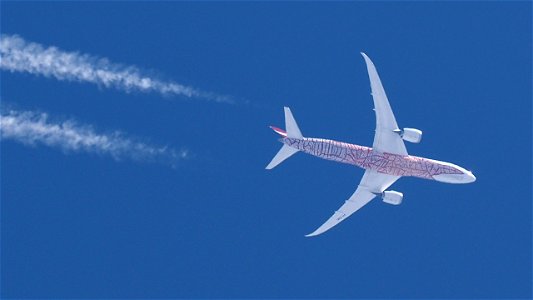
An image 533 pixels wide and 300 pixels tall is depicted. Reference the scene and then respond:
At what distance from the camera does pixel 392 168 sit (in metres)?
106

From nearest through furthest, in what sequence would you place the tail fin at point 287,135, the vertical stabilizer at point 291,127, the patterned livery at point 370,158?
the tail fin at point 287,135 < the vertical stabilizer at point 291,127 < the patterned livery at point 370,158

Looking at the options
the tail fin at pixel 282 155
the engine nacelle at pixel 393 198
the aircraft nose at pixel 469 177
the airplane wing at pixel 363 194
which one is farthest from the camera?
the aircraft nose at pixel 469 177

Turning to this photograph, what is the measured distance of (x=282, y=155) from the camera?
103875 mm

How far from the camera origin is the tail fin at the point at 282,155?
103438mm

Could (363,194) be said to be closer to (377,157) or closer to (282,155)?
(377,157)

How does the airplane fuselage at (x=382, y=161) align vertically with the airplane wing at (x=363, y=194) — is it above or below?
above

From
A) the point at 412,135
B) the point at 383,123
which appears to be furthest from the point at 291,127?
the point at 412,135

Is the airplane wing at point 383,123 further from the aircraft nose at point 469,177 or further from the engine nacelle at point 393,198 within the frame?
the aircraft nose at point 469,177

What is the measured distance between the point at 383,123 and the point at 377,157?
103 inches

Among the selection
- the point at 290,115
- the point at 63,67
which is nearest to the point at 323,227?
the point at 290,115

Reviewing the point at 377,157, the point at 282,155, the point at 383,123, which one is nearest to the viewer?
the point at 282,155

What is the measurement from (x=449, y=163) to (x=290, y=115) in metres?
12.6

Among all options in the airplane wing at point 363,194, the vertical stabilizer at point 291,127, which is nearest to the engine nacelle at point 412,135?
the airplane wing at point 363,194

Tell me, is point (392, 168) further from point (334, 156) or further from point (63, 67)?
point (63, 67)
